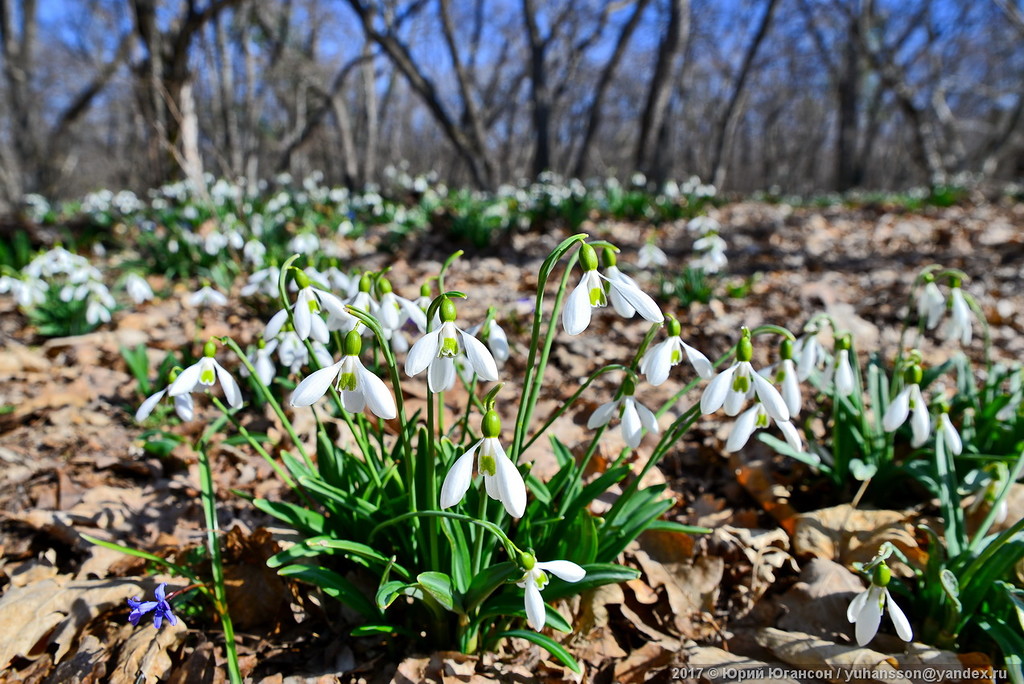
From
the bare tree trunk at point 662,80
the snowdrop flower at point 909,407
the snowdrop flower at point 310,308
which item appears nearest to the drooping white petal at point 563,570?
the snowdrop flower at point 310,308

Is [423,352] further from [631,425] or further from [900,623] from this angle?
[900,623]

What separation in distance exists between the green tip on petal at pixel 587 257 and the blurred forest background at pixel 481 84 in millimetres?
4736

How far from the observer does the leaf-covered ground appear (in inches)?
55.9

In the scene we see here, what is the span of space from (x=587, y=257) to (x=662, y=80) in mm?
7515

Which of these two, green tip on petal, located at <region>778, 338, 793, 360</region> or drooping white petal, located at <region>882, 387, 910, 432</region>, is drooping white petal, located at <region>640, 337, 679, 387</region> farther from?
drooping white petal, located at <region>882, 387, 910, 432</region>

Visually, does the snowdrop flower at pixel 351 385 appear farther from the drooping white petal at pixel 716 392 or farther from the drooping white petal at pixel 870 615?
the drooping white petal at pixel 870 615

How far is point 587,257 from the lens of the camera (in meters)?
1.03

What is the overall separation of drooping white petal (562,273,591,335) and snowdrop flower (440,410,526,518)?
0.20 metres

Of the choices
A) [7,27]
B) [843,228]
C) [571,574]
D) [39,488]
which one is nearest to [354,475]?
[571,574]

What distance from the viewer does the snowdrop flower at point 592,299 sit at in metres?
1.02

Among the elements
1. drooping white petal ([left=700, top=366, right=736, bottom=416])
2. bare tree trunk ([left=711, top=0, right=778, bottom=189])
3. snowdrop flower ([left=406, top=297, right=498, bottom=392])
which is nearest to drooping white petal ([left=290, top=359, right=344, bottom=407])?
snowdrop flower ([left=406, top=297, right=498, bottom=392])

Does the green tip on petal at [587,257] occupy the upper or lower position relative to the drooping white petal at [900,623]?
upper

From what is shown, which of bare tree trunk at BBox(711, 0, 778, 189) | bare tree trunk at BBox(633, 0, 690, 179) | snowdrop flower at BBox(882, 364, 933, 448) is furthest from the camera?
bare tree trunk at BBox(711, 0, 778, 189)

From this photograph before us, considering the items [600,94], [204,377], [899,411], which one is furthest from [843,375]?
[600,94]
